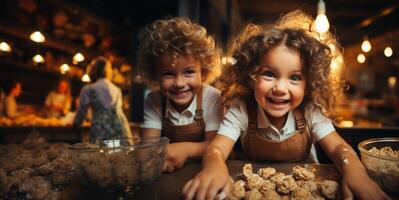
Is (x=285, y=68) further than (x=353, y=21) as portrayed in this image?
No

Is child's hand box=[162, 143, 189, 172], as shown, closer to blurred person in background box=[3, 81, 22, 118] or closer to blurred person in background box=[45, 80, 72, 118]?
blurred person in background box=[3, 81, 22, 118]

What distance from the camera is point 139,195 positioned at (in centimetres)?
69

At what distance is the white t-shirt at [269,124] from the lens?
1018mm

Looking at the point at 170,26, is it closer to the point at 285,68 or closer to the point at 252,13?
the point at 285,68

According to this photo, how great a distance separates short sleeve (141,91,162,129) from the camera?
1268 millimetres

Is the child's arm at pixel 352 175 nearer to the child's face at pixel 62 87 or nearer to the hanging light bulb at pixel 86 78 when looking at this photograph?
the hanging light bulb at pixel 86 78

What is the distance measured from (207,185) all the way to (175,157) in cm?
27

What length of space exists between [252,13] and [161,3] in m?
2.83

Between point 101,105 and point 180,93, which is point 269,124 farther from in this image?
point 101,105

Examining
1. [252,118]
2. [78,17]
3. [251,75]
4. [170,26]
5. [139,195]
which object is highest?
[78,17]

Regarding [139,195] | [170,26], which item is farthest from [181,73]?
[139,195]

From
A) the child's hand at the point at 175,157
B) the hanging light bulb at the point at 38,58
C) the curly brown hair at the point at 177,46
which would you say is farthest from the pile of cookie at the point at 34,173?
the hanging light bulb at the point at 38,58

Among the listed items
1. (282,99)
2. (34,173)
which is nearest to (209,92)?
(282,99)

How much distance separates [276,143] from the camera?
1.08 m
